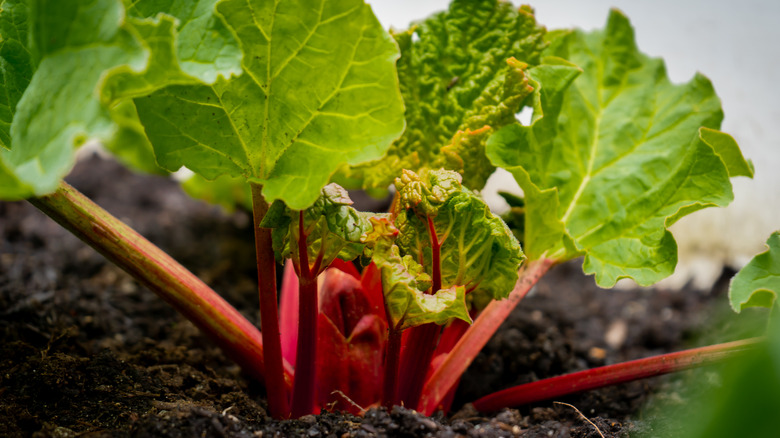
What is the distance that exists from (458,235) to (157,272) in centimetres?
50

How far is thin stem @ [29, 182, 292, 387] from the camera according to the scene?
94 centimetres

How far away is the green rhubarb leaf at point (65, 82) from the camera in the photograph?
2.29 ft

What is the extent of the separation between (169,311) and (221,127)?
2.78 ft

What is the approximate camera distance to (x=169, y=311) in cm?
164

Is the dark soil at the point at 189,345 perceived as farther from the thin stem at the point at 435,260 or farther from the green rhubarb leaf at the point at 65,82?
the green rhubarb leaf at the point at 65,82

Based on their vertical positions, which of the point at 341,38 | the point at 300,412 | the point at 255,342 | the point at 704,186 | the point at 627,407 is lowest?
the point at 627,407

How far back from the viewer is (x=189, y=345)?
140cm

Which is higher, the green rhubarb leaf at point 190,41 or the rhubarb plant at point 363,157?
the green rhubarb leaf at point 190,41

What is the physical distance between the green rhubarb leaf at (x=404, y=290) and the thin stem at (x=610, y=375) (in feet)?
1.15

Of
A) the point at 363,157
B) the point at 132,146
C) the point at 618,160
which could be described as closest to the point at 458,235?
the point at 363,157

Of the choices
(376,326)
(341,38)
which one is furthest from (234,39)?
(376,326)

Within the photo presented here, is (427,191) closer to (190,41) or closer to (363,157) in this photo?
(363,157)

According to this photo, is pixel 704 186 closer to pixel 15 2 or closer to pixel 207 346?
pixel 207 346

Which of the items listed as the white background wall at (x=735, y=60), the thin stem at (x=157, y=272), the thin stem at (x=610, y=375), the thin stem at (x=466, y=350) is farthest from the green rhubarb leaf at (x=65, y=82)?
the white background wall at (x=735, y=60)
